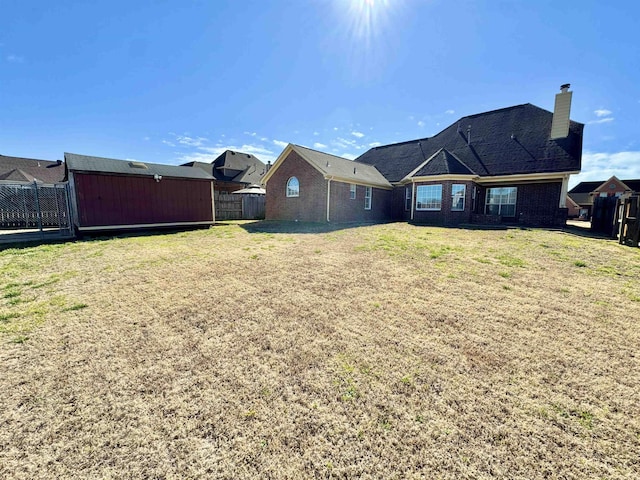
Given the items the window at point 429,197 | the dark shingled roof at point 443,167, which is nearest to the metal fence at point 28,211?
the window at point 429,197

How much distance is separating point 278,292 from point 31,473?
367 cm

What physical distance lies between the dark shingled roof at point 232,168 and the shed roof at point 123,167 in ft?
57.5

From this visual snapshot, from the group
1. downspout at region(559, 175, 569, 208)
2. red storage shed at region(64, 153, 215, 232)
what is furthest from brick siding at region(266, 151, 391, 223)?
downspout at region(559, 175, 569, 208)

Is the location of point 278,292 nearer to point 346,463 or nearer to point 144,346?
point 144,346

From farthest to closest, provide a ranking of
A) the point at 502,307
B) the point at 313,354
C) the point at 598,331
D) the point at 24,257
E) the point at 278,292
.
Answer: the point at 24,257 < the point at 278,292 < the point at 502,307 < the point at 598,331 < the point at 313,354

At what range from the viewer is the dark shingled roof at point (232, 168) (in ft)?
109

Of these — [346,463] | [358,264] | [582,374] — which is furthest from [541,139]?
[346,463]

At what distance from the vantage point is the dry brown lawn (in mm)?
2098

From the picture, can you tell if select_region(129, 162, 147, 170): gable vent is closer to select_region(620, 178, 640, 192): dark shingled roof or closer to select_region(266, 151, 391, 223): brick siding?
select_region(266, 151, 391, 223): brick siding

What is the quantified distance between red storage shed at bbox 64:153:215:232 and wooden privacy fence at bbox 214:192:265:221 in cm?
505

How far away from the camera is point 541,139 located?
1736cm

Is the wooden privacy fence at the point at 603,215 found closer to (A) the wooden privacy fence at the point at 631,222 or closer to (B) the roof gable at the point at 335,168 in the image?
(A) the wooden privacy fence at the point at 631,222

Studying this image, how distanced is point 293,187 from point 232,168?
60.5ft

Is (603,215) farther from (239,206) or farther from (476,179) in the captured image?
(239,206)
